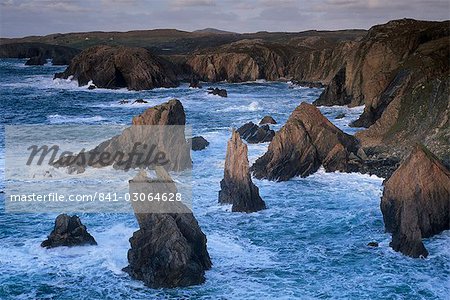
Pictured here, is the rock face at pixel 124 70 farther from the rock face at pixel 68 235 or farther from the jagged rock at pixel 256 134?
the rock face at pixel 68 235

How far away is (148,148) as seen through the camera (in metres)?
52.4

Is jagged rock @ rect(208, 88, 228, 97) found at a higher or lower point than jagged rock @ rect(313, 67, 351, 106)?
lower

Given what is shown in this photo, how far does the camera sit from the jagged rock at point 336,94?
86125 millimetres

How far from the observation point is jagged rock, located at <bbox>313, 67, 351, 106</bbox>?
283 feet

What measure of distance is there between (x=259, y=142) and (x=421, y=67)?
18.2m

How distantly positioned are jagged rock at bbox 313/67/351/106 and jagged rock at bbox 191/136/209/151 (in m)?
30.4

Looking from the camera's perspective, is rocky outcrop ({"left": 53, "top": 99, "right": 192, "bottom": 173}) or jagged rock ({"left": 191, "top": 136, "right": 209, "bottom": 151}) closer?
rocky outcrop ({"left": 53, "top": 99, "right": 192, "bottom": 173})

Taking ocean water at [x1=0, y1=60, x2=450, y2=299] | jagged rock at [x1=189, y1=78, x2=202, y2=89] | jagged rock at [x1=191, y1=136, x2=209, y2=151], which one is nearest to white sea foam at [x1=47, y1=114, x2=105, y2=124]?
jagged rock at [x1=191, y1=136, x2=209, y2=151]

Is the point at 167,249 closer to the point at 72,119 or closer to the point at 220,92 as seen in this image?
the point at 72,119

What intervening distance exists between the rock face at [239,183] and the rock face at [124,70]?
76663 millimetres

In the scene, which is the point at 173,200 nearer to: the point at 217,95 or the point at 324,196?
the point at 324,196

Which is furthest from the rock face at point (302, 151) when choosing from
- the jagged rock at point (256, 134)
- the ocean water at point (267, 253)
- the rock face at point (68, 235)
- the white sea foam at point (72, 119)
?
the white sea foam at point (72, 119)

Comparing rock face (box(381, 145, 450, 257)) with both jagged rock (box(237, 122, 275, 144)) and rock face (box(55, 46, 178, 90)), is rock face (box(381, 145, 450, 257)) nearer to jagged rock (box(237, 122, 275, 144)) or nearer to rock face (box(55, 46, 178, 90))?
jagged rock (box(237, 122, 275, 144))

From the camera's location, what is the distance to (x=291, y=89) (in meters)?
115
